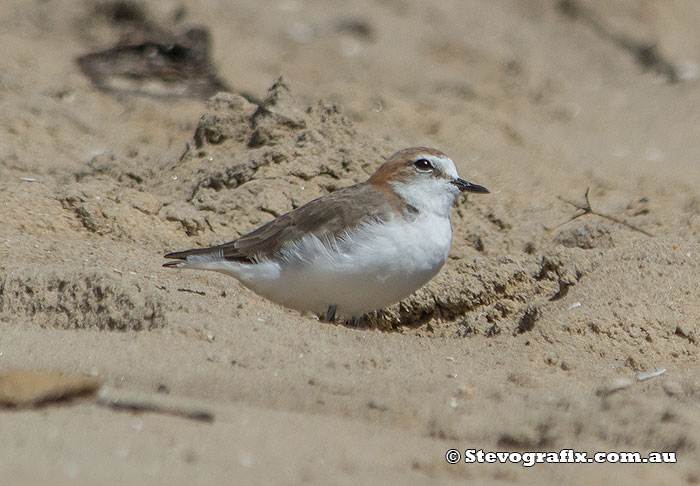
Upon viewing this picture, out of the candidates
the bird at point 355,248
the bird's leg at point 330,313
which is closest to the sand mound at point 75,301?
the bird at point 355,248

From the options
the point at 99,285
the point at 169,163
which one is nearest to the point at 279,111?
the point at 169,163

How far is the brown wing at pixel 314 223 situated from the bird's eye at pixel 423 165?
35 centimetres

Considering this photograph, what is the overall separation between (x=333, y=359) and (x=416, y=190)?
6.28ft

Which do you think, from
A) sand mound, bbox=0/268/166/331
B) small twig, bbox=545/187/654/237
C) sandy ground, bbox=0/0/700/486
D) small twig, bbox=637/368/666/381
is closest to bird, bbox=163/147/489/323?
sandy ground, bbox=0/0/700/486

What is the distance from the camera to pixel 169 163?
813 cm

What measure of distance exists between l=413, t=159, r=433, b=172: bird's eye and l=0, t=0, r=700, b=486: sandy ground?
0.71 metres

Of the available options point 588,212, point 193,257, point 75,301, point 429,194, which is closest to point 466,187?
point 429,194

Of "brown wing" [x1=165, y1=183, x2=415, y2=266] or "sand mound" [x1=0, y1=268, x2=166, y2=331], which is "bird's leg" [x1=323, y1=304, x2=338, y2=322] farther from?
"sand mound" [x1=0, y1=268, x2=166, y2=331]

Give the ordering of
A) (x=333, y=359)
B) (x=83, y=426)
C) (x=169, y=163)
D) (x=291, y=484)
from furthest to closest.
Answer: (x=169, y=163)
(x=333, y=359)
(x=83, y=426)
(x=291, y=484)

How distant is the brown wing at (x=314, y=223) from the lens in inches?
228

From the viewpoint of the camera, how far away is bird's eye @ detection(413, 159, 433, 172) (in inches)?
245

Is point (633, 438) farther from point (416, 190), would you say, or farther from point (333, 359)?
point (416, 190)

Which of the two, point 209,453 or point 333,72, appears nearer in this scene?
point 209,453

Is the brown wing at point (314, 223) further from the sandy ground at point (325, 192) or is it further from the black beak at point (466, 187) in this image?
the black beak at point (466, 187)
